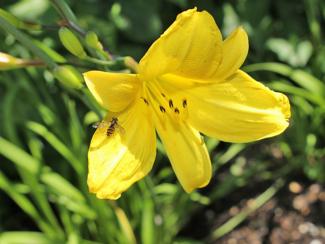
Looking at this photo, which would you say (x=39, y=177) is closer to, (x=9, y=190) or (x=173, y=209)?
(x=9, y=190)

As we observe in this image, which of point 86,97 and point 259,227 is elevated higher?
point 86,97

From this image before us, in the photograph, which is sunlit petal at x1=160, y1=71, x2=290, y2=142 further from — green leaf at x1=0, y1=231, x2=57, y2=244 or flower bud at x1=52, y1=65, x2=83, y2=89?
green leaf at x1=0, y1=231, x2=57, y2=244

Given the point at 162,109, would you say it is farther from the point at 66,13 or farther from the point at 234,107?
the point at 66,13

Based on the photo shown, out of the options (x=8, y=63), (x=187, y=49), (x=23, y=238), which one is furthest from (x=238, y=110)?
(x=23, y=238)

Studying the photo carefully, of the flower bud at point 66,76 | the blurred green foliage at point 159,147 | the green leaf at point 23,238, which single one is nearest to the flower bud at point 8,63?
the flower bud at point 66,76

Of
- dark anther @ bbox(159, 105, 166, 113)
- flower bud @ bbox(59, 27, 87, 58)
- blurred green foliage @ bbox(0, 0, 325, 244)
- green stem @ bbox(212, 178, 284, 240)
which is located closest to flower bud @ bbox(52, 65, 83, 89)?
flower bud @ bbox(59, 27, 87, 58)

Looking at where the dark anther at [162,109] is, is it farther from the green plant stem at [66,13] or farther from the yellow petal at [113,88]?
the green plant stem at [66,13]

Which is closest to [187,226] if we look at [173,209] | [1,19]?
[173,209]
